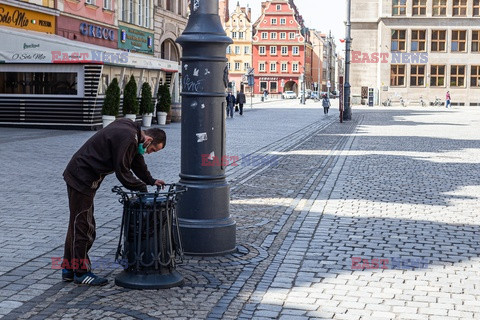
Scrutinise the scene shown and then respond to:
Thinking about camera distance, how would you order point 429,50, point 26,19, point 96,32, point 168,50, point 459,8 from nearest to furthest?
point 26,19 → point 96,32 → point 168,50 → point 429,50 → point 459,8

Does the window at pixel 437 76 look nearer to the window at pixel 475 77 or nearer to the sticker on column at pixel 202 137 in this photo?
the window at pixel 475 77

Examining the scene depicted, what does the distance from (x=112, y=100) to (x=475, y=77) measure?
178ft

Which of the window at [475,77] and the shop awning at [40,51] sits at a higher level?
the window at [475,77]

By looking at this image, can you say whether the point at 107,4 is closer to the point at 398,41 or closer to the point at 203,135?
the point at 203,135

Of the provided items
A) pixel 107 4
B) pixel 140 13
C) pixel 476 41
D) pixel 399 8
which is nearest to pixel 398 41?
pixel 399 8

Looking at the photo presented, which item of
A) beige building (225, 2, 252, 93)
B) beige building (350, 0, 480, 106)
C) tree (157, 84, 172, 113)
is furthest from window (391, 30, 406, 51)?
tree (157, 84, 172, 113)

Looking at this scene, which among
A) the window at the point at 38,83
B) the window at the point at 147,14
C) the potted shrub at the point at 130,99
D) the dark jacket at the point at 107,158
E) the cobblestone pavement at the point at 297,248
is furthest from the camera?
the window at the point at 147,14

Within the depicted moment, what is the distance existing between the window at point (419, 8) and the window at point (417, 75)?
5.05 m

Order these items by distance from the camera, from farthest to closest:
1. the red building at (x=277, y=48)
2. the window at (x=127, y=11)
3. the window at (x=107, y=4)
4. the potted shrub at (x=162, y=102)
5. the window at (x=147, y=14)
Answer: the red building at (x=277, y=48) < the window at (x=147, y=14) < the window at (x=127, y=11) < the window at (x=107, y=4) < the potted shrub at (x=162, y=102)

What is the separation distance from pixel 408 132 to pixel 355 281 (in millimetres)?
22675

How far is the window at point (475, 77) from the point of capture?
7144 centimetres

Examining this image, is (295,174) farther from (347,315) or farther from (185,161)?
(347,315)

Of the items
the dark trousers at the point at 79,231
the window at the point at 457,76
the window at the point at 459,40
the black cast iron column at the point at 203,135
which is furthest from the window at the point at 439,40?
the dark trousers at the point at 79,231

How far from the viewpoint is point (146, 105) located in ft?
90.5
